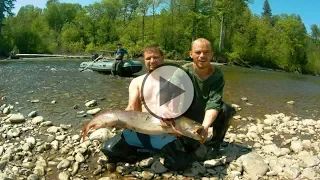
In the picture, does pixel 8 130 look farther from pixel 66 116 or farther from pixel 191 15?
pixel 191 15

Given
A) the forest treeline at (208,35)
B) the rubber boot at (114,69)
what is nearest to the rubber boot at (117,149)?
the rubber boot at (114,69)

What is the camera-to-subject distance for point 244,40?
53094mm

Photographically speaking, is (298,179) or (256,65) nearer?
(298,179)

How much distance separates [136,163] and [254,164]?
1756mm

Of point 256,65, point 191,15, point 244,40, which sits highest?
point 191,15

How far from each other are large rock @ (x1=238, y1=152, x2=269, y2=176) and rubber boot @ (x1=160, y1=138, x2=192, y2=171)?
0.84m

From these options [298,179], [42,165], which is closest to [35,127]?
[42,165]

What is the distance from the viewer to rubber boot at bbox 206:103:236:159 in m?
4.58

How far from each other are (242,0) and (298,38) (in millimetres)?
12596

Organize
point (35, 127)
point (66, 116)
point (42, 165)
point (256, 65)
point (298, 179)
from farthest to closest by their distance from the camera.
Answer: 1. point (256, 65)
2. point (66, 116)
3. point (35, 127)
4. point (42, 165)
5. point (298, 179)

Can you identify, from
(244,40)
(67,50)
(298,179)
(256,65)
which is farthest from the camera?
(67,50)
